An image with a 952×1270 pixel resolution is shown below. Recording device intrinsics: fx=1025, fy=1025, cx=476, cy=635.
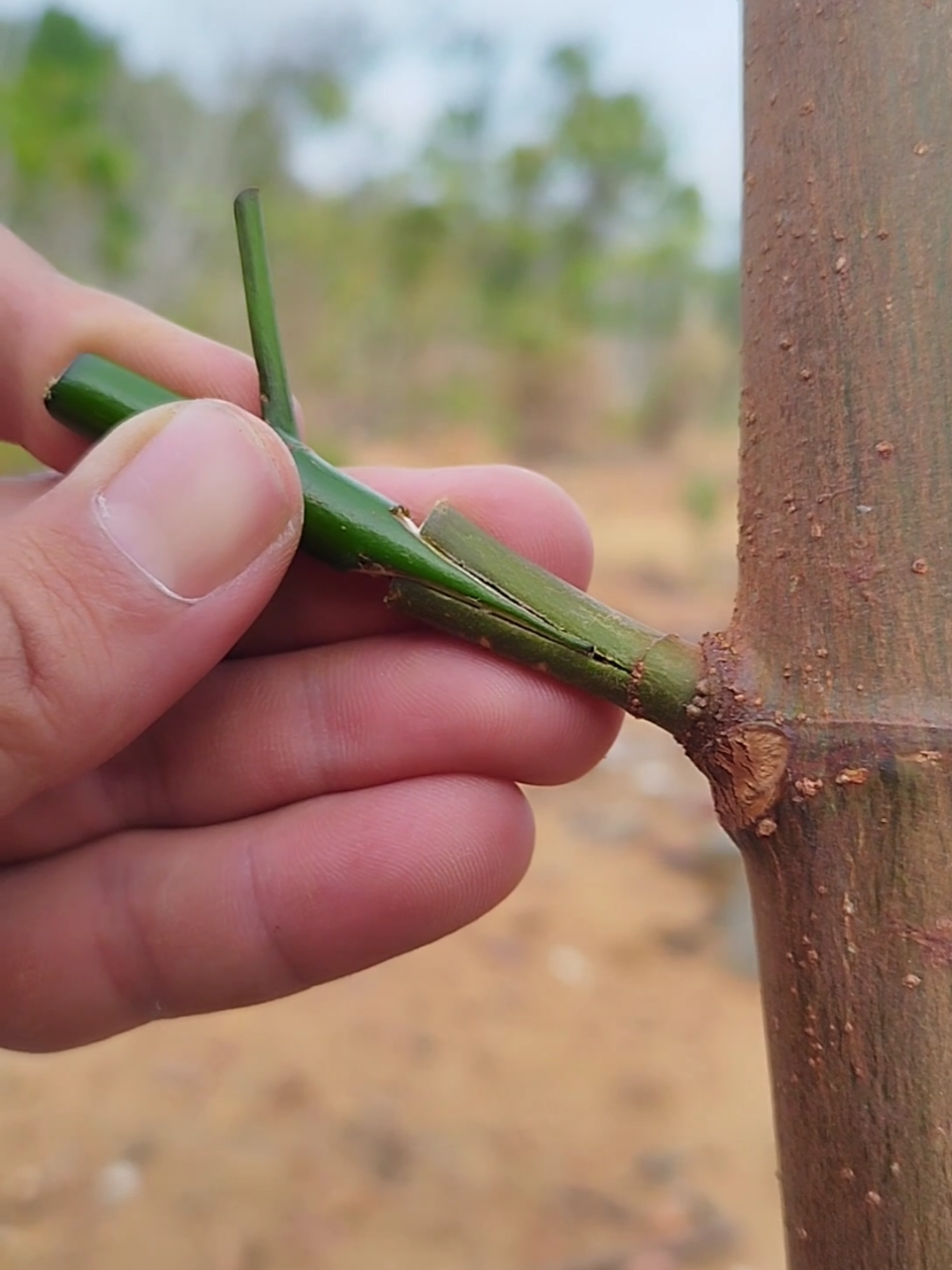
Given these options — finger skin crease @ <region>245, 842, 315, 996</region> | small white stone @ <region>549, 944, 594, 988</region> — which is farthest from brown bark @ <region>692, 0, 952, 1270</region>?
small white stone @ <region>549, 944, 594, 988</region>

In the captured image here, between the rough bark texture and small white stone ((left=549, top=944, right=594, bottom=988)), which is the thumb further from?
small white stone ((left=549, top=944, right=594, bottom=988))

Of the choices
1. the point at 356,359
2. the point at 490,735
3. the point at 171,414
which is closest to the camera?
the point at 171,414

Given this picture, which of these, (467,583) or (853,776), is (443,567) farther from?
(853,776)

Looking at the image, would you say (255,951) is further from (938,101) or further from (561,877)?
(561,877)

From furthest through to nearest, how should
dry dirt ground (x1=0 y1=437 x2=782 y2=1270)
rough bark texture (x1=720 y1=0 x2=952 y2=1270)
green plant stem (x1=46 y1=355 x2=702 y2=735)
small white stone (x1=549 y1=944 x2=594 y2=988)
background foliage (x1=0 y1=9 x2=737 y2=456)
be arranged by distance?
background foliage (x1=0 y1=9 x2=737 y2=456) < small white stone (x1=549 y1=944 x2=594 y2=988) < dry dirt ground (x1=0 y1=437 x2=782 y2=1270) < green plant stem (x1=46 y1=355 x2=702 y2=735) < rough bark texture (x1=720 y1=0 x2=952 y2=1270)

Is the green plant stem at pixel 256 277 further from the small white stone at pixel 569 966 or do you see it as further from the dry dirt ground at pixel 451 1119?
the small white stone at pixel 569 966

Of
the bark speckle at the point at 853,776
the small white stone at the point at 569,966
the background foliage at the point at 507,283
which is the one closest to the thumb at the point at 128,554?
the bark speckle at the point at 853,776

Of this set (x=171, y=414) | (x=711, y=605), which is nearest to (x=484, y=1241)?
(x=171, y=414)
